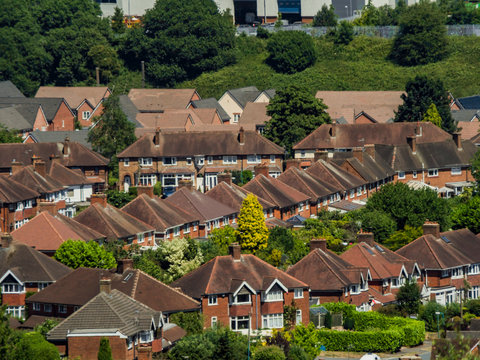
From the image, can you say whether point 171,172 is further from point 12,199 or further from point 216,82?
point 216,82

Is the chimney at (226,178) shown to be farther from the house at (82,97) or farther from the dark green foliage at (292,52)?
the dark green foliage at (292,52)

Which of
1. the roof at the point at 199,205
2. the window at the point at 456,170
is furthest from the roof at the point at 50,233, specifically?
the window at the point at 456,170

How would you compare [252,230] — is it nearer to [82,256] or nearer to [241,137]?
[82,256]

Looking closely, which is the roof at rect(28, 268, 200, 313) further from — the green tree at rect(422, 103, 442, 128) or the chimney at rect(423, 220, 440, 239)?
the green tree at rect(422, 103, 442, 128)

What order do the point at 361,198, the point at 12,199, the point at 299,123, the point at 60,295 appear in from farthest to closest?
1. the point at 299,123
2. the point at 361,198
3. the point at 12,199
4. the point at 60,295

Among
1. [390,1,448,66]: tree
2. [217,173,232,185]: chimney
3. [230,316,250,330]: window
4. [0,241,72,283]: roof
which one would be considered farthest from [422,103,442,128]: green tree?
[0,241,72,283]: roof

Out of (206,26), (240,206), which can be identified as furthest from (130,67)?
(240,206)
